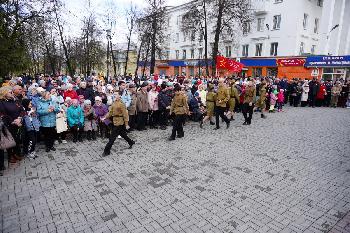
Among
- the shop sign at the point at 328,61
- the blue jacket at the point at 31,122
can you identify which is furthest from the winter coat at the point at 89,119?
the shop sign at the point at 328,61

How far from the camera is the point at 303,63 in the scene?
94.6 ft

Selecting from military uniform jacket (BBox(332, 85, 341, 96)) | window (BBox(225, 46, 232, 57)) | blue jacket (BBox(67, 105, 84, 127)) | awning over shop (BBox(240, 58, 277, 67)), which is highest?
window (BBox(225, 46, 232, 57))

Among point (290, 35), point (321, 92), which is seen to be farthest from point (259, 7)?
point (321, 92)

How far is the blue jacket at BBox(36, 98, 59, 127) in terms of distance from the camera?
310 inches

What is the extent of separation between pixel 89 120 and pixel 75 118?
53 cm

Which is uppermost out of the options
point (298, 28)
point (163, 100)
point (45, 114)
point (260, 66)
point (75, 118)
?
point (298, 28)

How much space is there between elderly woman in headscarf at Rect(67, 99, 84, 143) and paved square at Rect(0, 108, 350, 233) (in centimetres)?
52

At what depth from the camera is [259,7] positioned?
3556 cm

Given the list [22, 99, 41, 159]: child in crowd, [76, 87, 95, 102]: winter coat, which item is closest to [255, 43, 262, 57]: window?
[76, 87, 95, 102]: winter coat

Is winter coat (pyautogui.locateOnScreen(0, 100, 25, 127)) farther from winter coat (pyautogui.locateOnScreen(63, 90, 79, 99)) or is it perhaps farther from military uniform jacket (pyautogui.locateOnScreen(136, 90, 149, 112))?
military uniform jacket (pyautogui.locateOnScreen(136, 90, 149, 112))

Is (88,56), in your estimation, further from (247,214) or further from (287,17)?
(247,214)

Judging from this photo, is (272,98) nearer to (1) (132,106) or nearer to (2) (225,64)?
(2) (225,64)

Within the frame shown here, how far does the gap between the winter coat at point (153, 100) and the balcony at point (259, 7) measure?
29794mm

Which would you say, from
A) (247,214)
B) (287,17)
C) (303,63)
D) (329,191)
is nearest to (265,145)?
(329,191)
